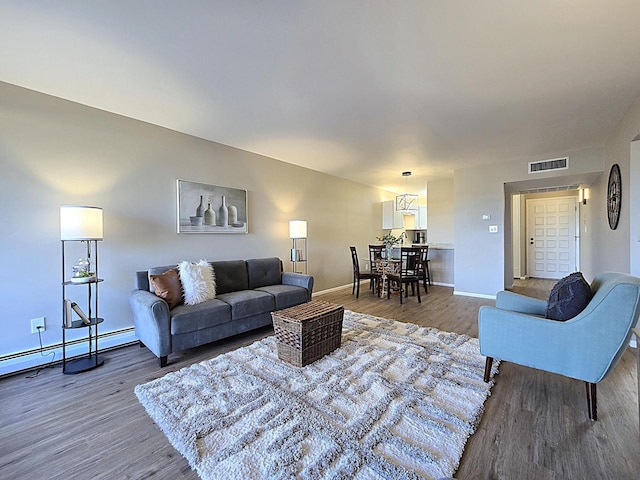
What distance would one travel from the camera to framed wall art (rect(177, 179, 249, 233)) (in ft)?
11.7

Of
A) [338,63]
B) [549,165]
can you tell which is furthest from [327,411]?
[549,165]

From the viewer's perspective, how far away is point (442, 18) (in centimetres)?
170

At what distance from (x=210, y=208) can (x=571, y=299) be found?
384cm

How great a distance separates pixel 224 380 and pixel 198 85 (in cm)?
249

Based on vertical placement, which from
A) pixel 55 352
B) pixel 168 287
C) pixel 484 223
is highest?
pixel 484 223

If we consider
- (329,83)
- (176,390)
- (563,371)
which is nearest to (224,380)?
(176,390)

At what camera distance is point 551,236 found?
280 inches

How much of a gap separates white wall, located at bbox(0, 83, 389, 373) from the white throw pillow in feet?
1.84

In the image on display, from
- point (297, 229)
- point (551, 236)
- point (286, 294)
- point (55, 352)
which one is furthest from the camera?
point (551, 236)

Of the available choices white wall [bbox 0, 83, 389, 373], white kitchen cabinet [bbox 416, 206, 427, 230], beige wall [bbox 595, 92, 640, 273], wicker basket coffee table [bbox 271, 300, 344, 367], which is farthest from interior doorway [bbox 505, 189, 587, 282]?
white wall [bbox 0, 83, 389, 373]

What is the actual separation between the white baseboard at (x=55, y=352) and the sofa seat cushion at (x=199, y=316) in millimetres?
829

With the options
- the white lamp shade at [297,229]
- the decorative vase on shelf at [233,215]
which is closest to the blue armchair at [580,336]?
the white lamp shade at [297,229]

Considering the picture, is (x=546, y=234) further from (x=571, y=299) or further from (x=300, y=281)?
(x=300, y=281)

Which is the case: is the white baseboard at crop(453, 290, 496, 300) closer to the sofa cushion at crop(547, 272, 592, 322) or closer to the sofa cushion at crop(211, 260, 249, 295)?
the sofa cushion at crop(547, 272, 592, 322)
